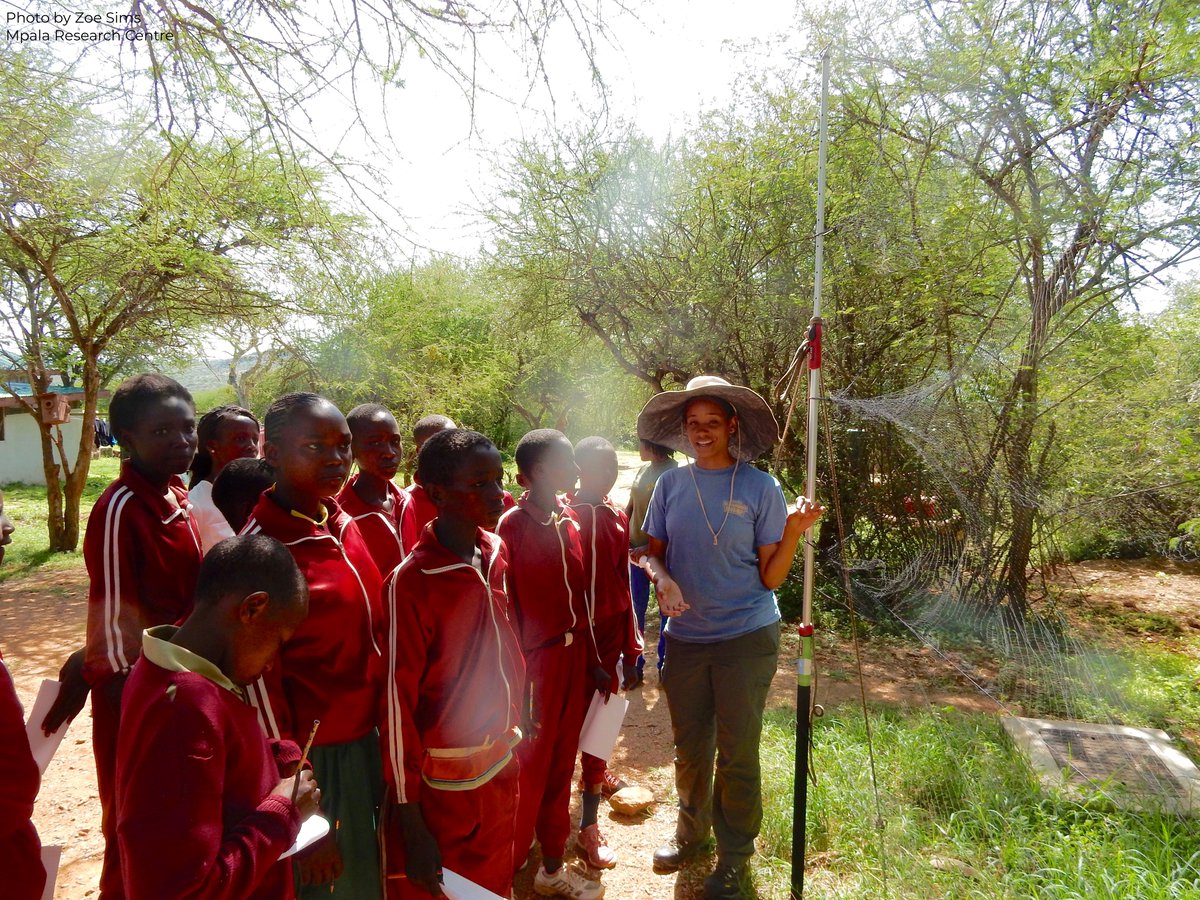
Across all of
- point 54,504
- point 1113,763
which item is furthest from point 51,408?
point 1113,763

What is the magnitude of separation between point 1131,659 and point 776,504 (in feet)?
14.3

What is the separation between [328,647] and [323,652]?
2 centimetres

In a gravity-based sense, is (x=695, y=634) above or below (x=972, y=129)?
below

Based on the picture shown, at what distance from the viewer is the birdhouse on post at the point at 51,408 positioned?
8.79 metres

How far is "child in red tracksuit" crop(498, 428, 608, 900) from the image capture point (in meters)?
2.62

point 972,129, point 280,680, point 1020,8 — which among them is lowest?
point 280,680

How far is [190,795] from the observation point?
1159mm

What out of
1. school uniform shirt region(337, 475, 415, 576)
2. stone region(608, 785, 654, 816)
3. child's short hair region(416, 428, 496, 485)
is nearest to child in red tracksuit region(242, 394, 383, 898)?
child's short hair region(416, 428, 496, 485)

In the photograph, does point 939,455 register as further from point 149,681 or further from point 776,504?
point 149,681

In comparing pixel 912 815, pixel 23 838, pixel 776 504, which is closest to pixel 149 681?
pixel 23 838

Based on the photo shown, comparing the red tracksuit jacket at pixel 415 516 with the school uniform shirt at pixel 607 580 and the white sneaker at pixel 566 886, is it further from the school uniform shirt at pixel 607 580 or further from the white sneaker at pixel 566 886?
the white sneaker at pixel 566 886

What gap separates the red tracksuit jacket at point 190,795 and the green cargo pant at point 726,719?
1657 mm

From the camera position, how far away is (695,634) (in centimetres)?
267

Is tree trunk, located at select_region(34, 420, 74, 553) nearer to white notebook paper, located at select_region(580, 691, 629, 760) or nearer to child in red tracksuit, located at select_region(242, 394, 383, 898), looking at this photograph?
child in red tracksuit, located at select_region(242, 394, 383, 898)
